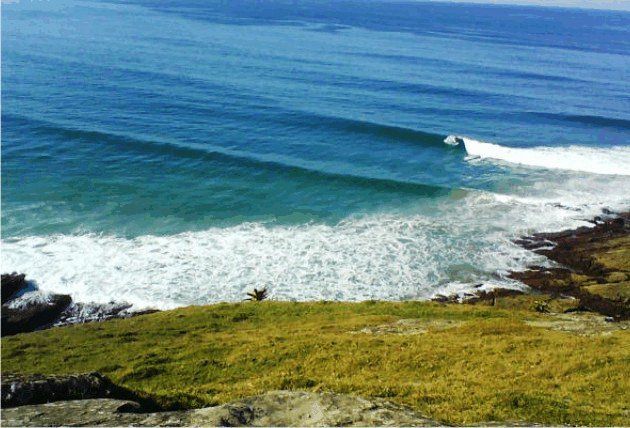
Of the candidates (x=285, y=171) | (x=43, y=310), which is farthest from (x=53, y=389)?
(x=285, y=171)

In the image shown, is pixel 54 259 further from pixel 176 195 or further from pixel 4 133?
pixel 4 133

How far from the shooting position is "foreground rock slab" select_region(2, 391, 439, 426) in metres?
11.3

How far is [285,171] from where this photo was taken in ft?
209

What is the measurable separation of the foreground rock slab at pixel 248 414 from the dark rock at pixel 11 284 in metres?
31.5

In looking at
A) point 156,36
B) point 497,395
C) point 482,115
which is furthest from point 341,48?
point 497,395

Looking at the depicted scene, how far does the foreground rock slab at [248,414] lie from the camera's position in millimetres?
11344

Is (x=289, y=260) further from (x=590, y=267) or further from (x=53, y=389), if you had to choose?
(x=53, y=389)

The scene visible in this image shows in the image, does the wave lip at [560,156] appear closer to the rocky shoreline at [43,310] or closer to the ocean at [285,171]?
the ocean at [285,171]

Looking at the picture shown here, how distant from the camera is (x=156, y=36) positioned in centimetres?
15588

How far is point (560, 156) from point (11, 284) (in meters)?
67.8

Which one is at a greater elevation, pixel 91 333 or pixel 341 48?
pixel 341 48

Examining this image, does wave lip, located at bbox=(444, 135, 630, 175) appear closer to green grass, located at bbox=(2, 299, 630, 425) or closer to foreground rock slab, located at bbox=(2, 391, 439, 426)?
green grass, located at bbox=(2, 299, 630, 425)

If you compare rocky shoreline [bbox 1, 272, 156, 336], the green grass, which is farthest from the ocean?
the green grass

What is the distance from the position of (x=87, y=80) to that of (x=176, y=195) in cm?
5383
